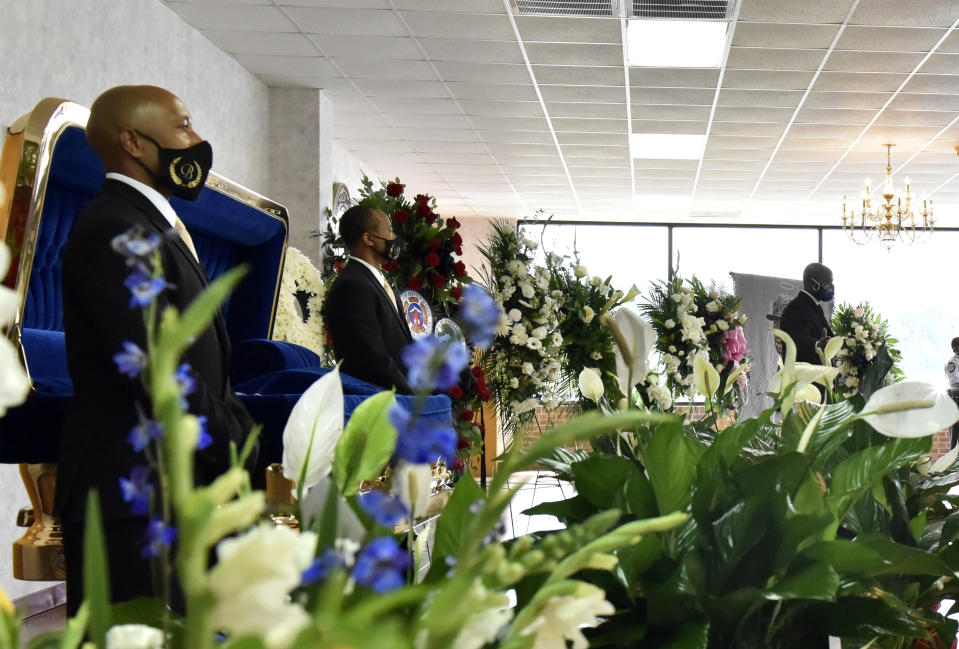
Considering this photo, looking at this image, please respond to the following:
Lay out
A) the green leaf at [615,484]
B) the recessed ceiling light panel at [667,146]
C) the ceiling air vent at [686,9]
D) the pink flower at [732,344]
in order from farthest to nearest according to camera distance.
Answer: the recessed ceiling light panel at [667,146] → the pink flower at [732,344] → the ceiling air vent at [686,9] → the green leaf at [615,484]

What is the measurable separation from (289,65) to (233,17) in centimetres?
90

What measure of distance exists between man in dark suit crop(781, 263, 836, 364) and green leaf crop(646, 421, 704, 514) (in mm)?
5734

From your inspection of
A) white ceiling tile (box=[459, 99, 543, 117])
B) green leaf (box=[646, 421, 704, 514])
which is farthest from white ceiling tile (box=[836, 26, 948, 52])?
green leaf (box=[646, 421, 704, 514])

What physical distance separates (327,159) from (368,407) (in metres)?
6.71

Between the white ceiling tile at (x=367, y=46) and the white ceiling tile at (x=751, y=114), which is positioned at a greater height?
the white ceiling tile at (x=367, y=46)

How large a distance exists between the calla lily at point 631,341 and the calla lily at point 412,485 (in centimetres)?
28

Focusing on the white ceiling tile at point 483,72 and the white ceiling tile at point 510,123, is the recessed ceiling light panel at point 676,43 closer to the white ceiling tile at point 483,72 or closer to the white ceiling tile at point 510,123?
the white ceiling tile at point 483,72

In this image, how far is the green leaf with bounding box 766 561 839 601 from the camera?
0.56 m

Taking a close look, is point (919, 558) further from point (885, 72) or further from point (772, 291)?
point (772, 291)

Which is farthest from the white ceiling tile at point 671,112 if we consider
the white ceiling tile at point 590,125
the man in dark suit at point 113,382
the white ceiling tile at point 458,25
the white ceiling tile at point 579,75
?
the man in dark suit at point 113,382

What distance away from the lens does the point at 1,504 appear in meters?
3.59

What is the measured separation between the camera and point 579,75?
6.22 meters

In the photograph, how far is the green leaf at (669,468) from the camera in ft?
1.95

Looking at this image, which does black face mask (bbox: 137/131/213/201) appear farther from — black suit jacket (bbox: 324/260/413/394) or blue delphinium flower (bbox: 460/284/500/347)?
blue delphinium flower (bbox: 460/284/500/347)
